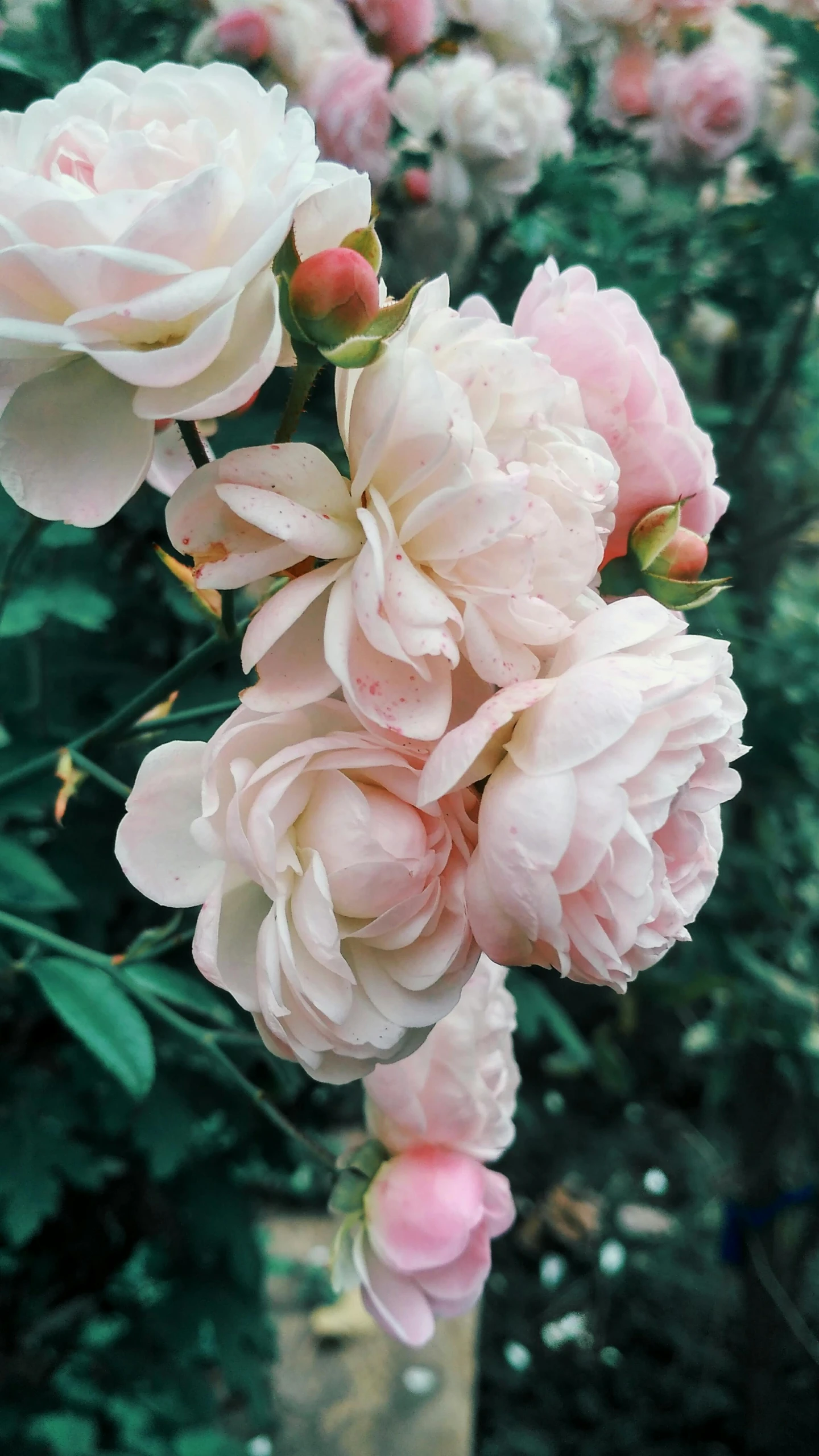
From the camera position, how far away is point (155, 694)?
0.49 metres

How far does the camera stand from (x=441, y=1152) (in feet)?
1.86

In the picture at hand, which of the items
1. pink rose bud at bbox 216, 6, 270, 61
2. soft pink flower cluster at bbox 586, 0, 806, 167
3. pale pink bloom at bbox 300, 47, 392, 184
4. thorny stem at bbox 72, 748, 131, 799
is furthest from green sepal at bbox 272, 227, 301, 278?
soft pink flower cluster at bbox 586, 0, 806, 167

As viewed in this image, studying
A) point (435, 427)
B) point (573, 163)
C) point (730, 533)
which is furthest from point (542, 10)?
point (435, 427)

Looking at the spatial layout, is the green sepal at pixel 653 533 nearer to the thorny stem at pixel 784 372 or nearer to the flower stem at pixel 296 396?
the flower stem at pixel 296 396

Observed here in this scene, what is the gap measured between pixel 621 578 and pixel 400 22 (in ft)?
3.05

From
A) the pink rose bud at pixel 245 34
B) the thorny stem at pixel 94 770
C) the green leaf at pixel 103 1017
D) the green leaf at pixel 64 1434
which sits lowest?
the green leaf at pixel 64 1434

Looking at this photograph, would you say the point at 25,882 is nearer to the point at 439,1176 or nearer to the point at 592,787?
the point at 439,1176

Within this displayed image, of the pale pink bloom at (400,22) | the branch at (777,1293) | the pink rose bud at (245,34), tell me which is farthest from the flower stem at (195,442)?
the branch at (777,1293)

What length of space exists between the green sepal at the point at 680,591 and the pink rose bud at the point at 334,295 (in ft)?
0.54

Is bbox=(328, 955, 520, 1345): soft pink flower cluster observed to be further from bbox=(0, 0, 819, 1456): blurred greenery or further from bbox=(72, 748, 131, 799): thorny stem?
bbox=(72, 748, 131, 799): thorny stem

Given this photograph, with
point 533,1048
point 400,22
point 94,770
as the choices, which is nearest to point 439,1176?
point 94,770

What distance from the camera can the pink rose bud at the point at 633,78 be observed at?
1283 millimetres

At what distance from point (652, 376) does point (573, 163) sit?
85 cm

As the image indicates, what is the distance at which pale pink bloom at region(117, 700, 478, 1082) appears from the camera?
0.33 meters
